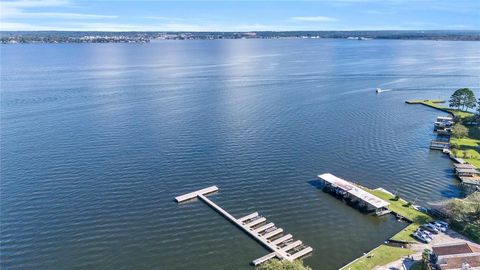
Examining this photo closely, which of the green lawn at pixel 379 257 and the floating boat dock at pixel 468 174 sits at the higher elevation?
the floating boat dock at pixel 468 174

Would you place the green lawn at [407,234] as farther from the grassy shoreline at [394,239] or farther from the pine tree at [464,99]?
the pine tree at [464,99]

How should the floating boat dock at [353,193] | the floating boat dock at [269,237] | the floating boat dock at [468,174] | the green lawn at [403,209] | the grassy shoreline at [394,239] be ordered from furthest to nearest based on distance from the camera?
the floating boat dock at [468,174]
the floating boat dock at [353,193]
the green lawn at [403,209]
the floating boat dock at [269,237]
the grassy shoreline at [394,239]

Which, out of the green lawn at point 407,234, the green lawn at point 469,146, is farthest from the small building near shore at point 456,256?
the green lawn at point 469,146

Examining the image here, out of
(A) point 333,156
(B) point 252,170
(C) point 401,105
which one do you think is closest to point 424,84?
(C) point 401,105

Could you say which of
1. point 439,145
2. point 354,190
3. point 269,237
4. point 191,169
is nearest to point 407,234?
point 354,190

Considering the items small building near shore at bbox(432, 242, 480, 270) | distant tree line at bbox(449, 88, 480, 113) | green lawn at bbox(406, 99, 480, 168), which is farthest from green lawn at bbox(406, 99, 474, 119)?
small building near shore at bbox(432, 242, 480, 270)

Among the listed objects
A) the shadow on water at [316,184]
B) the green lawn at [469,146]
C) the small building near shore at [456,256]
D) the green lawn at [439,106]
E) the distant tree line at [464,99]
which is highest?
the distant tree line at [464,99]

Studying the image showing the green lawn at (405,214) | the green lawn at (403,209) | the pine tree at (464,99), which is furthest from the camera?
the pine tree at (464,99)

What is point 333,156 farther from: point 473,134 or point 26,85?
point 26,85
